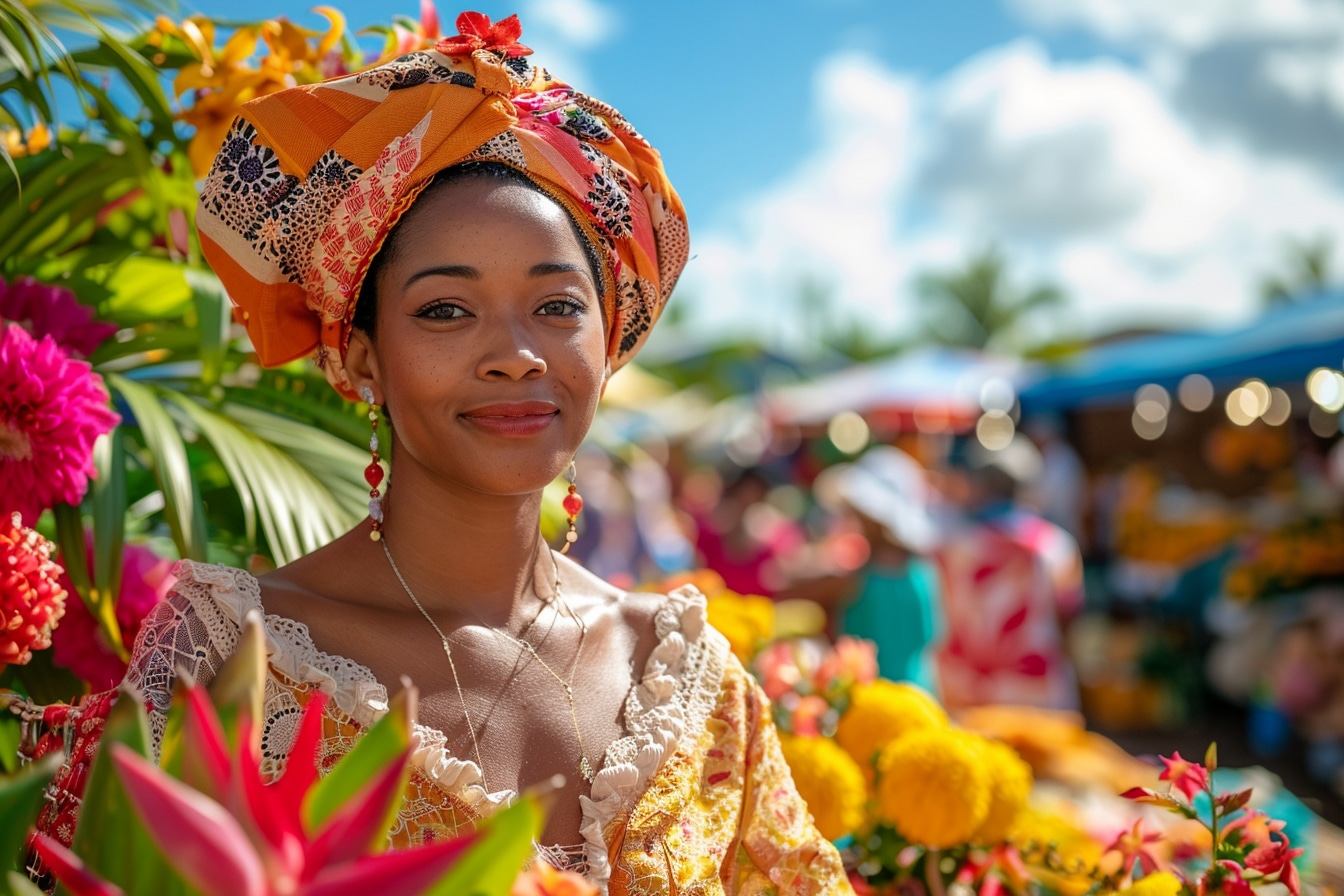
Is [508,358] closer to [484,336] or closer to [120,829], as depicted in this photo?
[484,336]

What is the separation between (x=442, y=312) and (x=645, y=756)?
665 millimetres

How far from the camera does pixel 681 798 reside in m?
1.59

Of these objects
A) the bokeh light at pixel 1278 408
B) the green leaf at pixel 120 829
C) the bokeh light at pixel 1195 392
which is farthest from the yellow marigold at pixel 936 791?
the bokeh light at pixel 1278 408

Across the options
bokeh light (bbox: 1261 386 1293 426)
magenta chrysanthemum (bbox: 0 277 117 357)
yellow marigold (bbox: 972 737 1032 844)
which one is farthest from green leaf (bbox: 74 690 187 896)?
bokeh light (bbox: 1261 386 1293 426)

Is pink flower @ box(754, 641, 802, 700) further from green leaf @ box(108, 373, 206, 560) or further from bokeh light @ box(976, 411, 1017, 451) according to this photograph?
bokeh light @ box(976, 411, 1017, 451)

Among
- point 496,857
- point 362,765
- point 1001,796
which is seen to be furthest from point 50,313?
point 1001,796

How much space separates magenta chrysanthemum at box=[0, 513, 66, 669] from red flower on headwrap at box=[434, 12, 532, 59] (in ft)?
2.76

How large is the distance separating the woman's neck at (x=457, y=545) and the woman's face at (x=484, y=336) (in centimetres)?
8

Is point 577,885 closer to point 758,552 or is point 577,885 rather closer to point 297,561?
point 297,561

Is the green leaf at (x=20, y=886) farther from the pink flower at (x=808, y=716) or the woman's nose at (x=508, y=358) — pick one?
the pink flower at (x=808, y=716)

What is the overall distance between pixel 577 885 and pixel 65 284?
5.25 ft

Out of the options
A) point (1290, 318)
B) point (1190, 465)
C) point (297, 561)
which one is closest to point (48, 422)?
point (297, 561)

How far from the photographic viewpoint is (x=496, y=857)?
0.72 metres

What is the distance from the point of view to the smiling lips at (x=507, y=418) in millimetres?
1496
